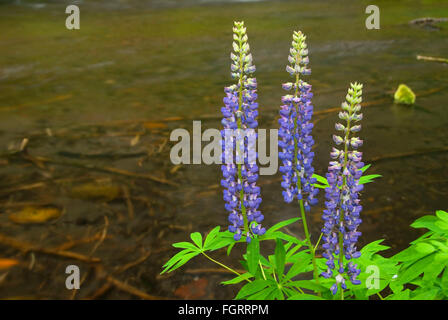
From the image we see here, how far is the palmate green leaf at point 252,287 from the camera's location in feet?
7.07

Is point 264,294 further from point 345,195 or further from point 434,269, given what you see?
point 434,269

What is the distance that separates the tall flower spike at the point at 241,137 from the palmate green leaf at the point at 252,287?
0.20 m

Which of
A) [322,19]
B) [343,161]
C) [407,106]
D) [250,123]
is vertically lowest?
[407,106]

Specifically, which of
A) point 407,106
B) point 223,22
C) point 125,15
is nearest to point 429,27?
point 223,22

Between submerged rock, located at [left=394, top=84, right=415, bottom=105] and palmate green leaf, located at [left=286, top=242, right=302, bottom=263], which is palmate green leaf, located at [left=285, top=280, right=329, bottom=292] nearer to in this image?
palmate green leaf, located at [left=286, top=242, right=302, bottom=263]

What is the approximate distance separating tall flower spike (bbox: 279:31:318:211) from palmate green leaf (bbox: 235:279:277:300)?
0.42m

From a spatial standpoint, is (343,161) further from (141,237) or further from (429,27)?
(429,27)

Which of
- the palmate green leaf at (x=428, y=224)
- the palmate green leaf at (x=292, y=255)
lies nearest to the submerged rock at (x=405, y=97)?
the palmate green leaf at (x=428, y=224)

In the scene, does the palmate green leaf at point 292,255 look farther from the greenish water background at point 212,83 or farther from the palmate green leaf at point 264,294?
the greenish water background at point 212,83

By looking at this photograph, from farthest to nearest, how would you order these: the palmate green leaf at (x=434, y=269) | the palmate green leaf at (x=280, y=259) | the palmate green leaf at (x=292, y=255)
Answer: the palmate green leaf at (x=292, y=255) → the palmate green leaf at (x=280, y=259) → the palmate green leaf at (x=434, y=269)

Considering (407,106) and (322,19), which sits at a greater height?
(322,19)

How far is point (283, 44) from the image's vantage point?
1215 cm

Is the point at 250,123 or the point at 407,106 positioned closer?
the point at 250,123

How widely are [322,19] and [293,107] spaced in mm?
14220
